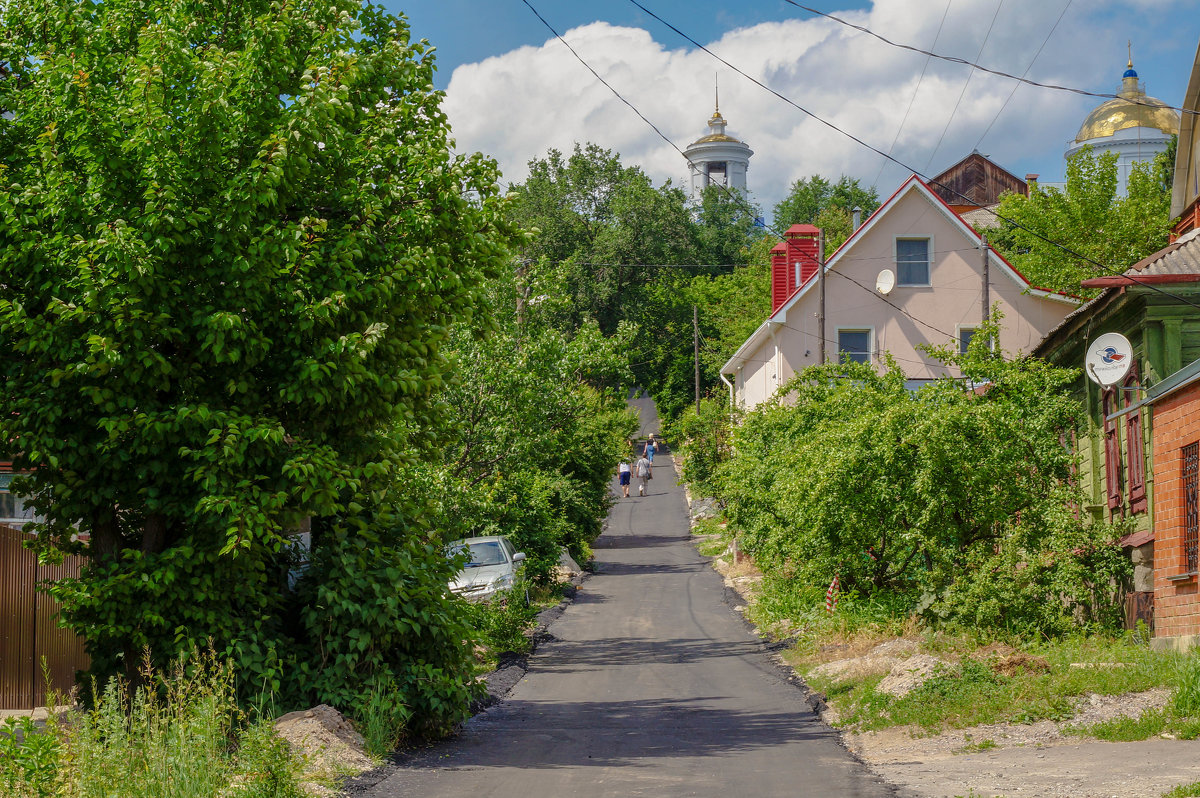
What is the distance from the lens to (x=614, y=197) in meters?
66.5

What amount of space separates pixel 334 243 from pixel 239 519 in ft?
8.92

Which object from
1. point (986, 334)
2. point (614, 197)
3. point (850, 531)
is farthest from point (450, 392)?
point (614, 197)

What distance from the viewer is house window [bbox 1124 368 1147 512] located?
15.1m

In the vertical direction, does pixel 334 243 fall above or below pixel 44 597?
above

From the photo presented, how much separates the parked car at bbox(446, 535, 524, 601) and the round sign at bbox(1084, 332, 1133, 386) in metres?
10.5

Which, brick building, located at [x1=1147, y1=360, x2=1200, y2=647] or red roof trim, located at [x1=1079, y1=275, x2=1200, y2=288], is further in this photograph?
red roof trim, located at [x1=1079, y1=275, x2=1200, y2=288]

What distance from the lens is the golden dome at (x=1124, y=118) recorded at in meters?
67.3

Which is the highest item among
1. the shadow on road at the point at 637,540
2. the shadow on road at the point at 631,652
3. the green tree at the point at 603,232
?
the green tree at the point at 603,232

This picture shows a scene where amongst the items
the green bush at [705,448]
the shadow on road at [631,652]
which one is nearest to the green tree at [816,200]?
the green bush at [705,448]

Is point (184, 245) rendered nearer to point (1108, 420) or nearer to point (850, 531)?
point (850, 531)

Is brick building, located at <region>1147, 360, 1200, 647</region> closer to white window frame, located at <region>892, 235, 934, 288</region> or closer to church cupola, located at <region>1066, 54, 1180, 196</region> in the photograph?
white window frame, located at <region>892, 235, 934, 288</region>

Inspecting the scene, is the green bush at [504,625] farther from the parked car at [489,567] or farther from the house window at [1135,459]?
the house window at [1135,459]

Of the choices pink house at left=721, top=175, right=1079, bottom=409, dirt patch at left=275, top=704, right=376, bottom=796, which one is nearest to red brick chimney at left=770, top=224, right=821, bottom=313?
pink house at left=721, top=175, right=1079, bottom=409

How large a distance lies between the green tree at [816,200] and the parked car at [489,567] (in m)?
64.2
